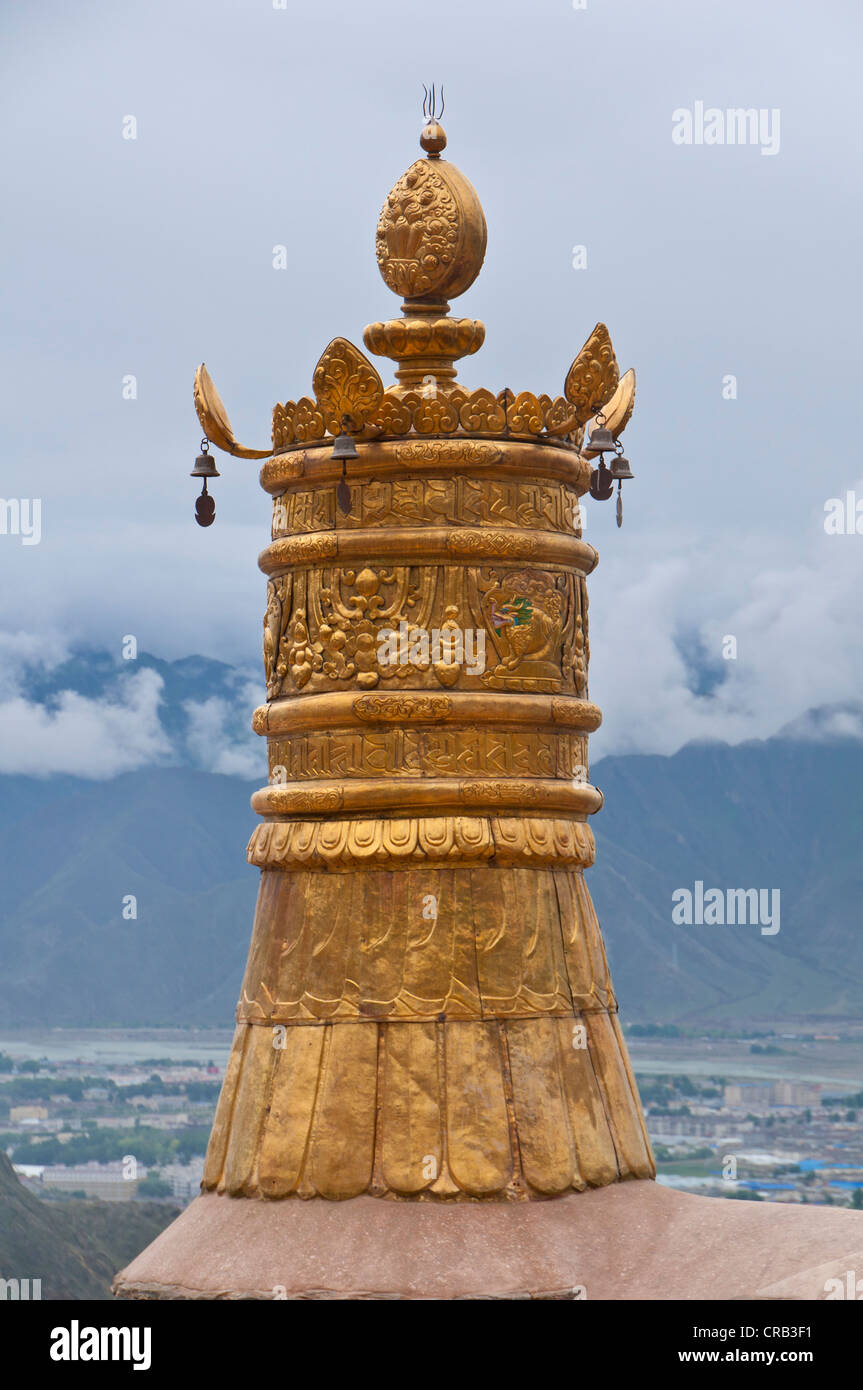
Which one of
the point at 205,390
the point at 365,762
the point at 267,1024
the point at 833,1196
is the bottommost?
the point at 833,1196

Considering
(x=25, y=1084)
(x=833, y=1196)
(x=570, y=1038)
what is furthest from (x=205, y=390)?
(x=25, y=1084)

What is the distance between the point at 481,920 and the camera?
934 centimetres

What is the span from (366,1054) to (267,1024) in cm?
55

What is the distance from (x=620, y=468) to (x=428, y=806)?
177 cm

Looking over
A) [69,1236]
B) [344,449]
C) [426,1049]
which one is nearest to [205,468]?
[344,449]

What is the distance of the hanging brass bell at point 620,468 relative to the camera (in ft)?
32.3

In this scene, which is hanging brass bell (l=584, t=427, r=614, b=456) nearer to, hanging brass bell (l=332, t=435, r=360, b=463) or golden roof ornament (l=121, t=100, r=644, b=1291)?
golden roof ornament (l=121, t=100, r=644, b=1291)

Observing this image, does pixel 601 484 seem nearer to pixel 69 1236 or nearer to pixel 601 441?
pixel 601 441

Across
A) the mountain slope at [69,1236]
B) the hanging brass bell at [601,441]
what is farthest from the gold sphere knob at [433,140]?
the mountain slope at [69,1236]

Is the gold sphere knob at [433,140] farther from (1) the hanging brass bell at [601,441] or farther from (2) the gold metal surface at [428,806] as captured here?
(1) the hanging brass bell at [601,441]

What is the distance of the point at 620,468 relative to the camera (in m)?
9.88

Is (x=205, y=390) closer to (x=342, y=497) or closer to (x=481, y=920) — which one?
(x=342, y=497)

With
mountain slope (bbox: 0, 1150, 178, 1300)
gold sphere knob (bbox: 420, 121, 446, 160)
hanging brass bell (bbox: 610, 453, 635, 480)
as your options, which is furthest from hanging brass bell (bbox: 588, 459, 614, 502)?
mountain slope (bbox: 0, 1150, 178, 1300)

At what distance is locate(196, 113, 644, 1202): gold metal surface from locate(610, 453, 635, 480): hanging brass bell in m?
0.16
